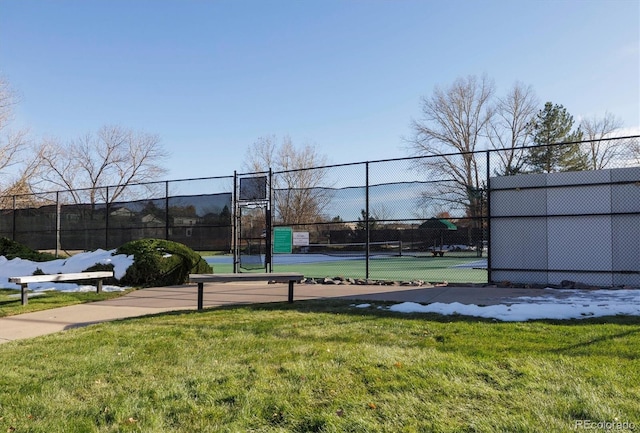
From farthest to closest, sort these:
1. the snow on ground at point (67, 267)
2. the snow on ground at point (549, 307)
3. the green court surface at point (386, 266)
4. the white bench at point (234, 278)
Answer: the green court surface at point (386, 266) < the snow on ground at point (67, 267) < the white bench at point (234, 278) < the snow on ground at point (549, 307)

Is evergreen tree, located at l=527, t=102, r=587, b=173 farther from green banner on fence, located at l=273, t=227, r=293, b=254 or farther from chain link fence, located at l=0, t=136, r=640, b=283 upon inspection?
green banner on fence, located at l=273, t=227, r=293, b=254

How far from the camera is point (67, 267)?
1266cm

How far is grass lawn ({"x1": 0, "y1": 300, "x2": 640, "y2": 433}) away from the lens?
2975 mm

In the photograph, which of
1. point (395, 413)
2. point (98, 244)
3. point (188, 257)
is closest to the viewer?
point (395, 413)

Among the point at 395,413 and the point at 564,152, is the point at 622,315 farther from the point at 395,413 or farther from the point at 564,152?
the point at 564,152

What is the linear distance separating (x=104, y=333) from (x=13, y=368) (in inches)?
59.0

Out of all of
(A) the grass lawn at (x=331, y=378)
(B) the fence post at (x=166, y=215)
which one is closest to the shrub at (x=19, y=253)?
(B) the fence post at (x=166, y=215)

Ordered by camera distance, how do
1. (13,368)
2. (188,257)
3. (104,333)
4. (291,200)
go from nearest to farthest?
(13,368) < (104,333) < (188,257) < (291,200)

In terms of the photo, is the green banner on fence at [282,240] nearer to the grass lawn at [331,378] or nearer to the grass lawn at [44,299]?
the grass lawn at [44,299]

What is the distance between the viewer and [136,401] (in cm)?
344

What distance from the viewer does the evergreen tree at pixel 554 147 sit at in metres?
30.7

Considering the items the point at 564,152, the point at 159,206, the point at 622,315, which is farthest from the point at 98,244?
the point at 564,152

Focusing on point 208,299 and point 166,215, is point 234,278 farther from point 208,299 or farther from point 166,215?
point 166,215

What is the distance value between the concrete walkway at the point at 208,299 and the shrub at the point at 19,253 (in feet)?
19.6
